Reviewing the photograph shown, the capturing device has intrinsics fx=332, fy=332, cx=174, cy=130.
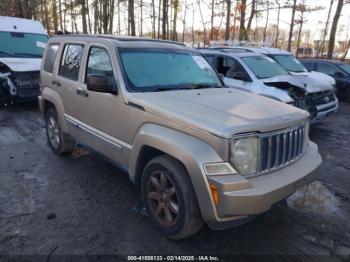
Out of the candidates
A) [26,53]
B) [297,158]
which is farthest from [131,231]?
[26,53]

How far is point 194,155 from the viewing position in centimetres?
283

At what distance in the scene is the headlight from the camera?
2830mm

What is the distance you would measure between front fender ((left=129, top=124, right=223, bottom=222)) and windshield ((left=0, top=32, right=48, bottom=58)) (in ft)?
28.1

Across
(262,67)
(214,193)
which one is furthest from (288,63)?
(214,193)

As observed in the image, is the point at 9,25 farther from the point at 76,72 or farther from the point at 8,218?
the point at 8,218

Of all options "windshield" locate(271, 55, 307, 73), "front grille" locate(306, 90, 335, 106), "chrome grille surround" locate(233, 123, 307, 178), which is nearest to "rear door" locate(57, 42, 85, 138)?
"chrome grille surround" locate(233, 123, 307, 178)

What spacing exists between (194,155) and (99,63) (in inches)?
86.9

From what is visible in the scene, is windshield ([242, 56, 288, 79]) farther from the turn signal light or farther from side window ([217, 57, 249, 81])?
the turn signal light

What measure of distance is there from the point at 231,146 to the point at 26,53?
9423mm

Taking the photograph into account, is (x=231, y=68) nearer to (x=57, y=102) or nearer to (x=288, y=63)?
(x=288, y=63)

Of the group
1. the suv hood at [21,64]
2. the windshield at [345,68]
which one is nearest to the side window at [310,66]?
the windshield at [345,68]

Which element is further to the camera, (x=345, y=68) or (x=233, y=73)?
(x=345, y=68)

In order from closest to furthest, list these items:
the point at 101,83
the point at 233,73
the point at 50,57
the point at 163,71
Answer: the point at 101,83 → the point at 163,71 → the point at 50,57 → the point at 233,73

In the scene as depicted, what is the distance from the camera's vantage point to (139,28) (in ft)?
130
